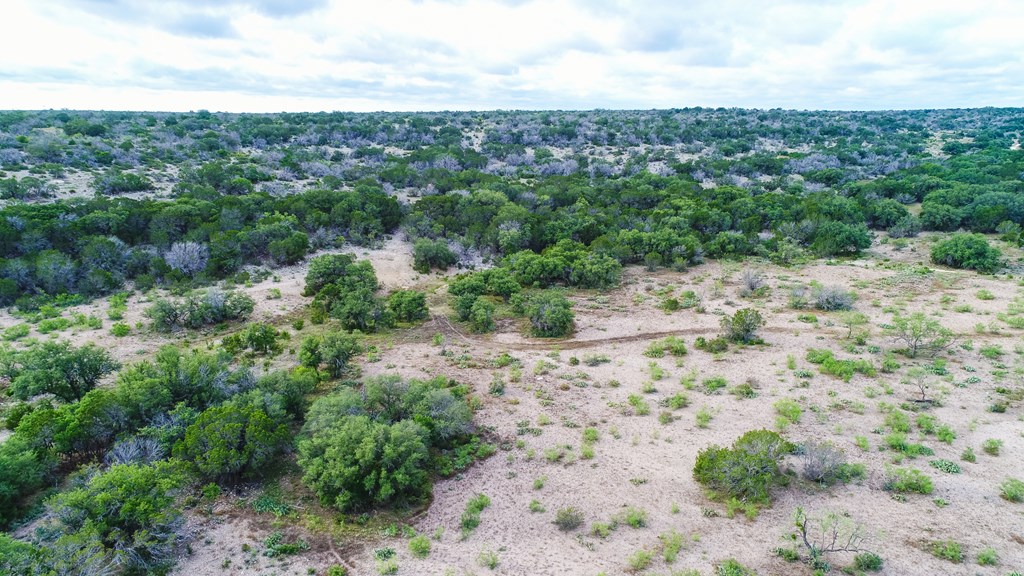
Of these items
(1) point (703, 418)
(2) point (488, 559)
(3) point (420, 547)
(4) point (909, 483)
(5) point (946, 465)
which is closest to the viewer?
(2) point (488, 559)

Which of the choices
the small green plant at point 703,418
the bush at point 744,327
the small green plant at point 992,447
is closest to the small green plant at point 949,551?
the small green plant at point 992,447

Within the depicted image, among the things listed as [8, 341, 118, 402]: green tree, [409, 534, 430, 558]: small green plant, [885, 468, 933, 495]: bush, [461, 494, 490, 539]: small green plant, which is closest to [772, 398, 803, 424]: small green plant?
[885, 468, 933, 495]: bush

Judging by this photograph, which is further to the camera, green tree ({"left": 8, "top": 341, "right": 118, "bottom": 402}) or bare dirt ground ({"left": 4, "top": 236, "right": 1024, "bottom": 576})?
green tree ({"left": 8, "top": 341, "right": 118, "bottom": 402})

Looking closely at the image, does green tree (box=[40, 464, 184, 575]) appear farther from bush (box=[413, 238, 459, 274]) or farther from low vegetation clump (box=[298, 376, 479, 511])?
bush (box=[413, 238, 459, 274])

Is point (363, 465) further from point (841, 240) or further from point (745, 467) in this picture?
point (841, 240)

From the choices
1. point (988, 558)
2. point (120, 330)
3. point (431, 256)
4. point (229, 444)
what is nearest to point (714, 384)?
point (988, 558)

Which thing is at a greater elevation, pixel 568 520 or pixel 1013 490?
pixel 1013 490
